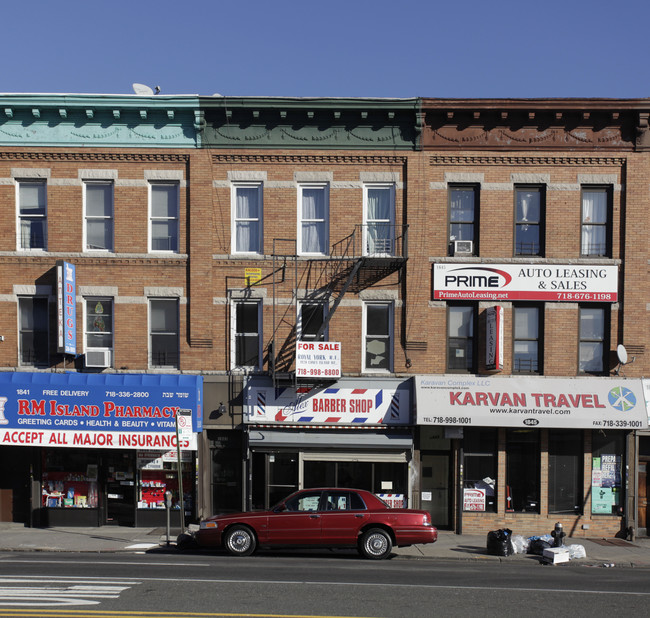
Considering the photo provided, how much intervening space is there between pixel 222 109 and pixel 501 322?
9417mm

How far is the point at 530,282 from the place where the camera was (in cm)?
1934

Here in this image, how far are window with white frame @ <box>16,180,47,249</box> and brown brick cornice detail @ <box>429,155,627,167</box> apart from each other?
10759mm

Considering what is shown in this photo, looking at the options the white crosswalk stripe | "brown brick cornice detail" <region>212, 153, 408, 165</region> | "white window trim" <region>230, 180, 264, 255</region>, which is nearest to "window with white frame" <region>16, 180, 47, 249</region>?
"brown brick cornice detail" <region>212, 153, 408, 165</region>

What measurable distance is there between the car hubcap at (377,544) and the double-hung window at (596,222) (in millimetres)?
9718

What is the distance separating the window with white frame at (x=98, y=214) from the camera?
1991 centimetres

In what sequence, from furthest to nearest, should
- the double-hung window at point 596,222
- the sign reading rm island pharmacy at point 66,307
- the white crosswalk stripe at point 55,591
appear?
the double-hung window at point 596,222 → the sign reading rm island pharmacy at point 66,307 → the white crosswalk stripe at point 55,591

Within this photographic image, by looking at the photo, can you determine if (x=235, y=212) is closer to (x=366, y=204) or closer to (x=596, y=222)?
(x=366, y=204)

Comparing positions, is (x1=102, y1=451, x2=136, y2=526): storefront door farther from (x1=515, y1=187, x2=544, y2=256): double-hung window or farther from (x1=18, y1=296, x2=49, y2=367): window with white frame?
(x1=515, y1=187, x2=544, y2=256): double-hung window

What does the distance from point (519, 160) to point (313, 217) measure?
581 cm

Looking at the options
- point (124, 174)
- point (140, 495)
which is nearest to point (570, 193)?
point (124, 174)

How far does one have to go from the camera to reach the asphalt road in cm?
1016

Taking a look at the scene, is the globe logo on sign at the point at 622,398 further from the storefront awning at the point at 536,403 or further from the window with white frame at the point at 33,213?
the window with white frame at the point at 33,213

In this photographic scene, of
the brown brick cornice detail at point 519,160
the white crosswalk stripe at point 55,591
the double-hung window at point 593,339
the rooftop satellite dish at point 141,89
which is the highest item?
the rooftop satellite dish at point 141,89

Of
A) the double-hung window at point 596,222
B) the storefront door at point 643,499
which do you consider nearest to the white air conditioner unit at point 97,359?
the double-hung window at point 596,222
